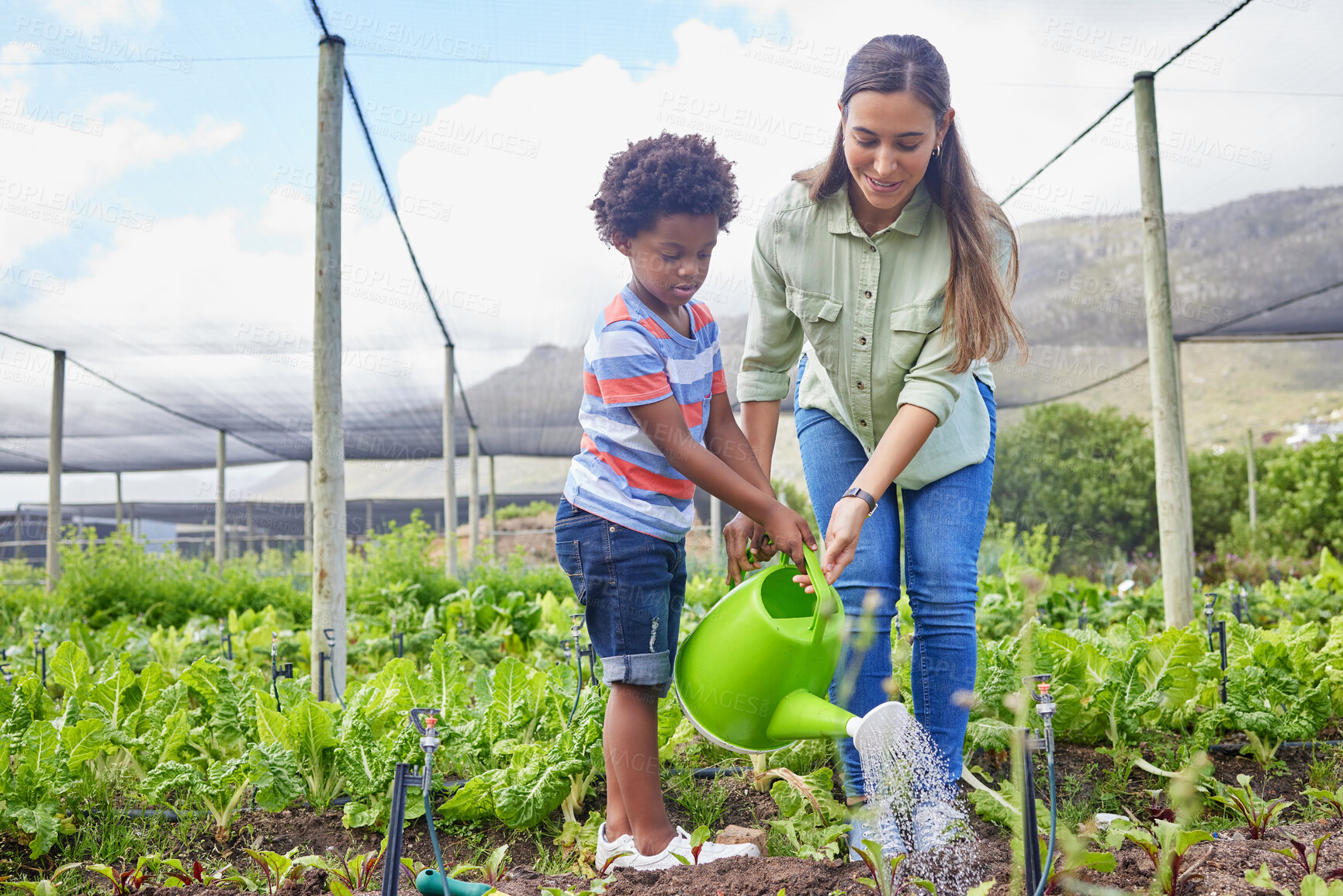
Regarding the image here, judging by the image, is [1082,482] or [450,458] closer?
[450,458]

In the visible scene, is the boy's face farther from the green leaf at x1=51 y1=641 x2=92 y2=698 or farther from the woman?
the green leaf at x1=51 y1=641 x2=92 y2=698

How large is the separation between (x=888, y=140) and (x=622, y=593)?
0.78 m

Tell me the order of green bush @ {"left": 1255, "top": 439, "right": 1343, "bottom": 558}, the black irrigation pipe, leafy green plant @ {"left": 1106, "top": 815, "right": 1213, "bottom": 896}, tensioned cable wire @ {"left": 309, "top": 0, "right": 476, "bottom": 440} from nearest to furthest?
leafy green plant @ {"left": 1106, "top": 815, "right": 1213, "bottom": 896} → the black irrigation pipe → tensioned cable wire @ {"left": 309, "top": 0, "right": 476, "bottom": 440} → green bush @ {"left": 1255, "top": 439, "right": 1343, "bottom": 558}

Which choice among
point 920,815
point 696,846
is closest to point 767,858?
point 696,846

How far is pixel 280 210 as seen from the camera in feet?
13.4

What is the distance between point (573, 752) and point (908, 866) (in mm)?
637

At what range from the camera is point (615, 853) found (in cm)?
134

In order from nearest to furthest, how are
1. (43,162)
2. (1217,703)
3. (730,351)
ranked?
(1217,703) → (43,162) → (730,351)

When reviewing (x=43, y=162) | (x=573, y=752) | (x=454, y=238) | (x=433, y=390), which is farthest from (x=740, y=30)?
(x=433, y=390)

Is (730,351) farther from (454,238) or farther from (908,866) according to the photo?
(908,866)

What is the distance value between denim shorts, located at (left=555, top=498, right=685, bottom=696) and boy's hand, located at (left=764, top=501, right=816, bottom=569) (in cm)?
19

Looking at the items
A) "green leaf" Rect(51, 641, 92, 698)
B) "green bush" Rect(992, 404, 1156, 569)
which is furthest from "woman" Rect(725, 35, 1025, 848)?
"green bush" Rect(992, 404, 1156, 569)

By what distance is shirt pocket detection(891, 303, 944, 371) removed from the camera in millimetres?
1432

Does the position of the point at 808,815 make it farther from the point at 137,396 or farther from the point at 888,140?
the point at 137,396
